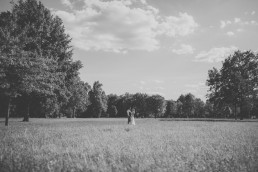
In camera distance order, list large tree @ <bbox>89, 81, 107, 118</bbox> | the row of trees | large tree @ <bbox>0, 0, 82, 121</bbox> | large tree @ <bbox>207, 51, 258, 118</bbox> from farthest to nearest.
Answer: large tree @ <bbox>89, 81, 107, 118</bbox>, large tree @ <bbox>207, 51, 258, 118</bbox>, large tree @ <bbox>0, 0, 82, 121</bbox>, the row of trees

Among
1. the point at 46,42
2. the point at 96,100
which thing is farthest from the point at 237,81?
the point at 96,100

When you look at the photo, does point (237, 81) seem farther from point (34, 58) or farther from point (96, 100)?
point (96, 100)

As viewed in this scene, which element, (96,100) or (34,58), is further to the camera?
(96,100)

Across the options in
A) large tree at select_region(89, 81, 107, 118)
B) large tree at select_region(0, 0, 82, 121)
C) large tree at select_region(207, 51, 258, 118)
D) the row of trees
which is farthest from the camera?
large tree at select_region(89, 81, 107, 118)

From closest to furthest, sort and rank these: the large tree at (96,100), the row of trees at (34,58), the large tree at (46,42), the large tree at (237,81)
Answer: the row of trees at (34,58) → the large tree at (46,42) → the large tree at (237,81) → the large tree at (96,100)

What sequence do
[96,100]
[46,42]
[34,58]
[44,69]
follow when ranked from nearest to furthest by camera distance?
[34,58]
[44,69]
[46,42]
[96,100]

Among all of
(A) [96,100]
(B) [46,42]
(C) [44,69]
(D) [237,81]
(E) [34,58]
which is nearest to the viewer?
(E) [34,58]

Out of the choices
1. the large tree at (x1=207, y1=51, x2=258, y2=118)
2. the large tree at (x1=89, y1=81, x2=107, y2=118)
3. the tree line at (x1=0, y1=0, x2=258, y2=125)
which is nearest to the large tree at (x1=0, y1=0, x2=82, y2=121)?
the tree line at (x1=0, y1=0, x2=258, y2=125)

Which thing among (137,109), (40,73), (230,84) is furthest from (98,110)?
(40,73)

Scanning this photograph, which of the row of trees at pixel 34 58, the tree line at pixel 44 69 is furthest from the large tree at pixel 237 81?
the row of trees at pixel 34 58

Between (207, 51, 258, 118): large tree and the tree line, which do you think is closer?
the tree line

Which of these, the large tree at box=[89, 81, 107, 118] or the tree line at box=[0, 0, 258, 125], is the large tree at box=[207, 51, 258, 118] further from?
the large tree at box=[89, 81, 107, 118]

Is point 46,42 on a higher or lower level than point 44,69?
higher

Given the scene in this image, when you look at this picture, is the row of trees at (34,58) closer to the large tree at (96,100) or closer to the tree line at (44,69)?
the tree line at (44,69)
